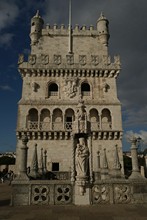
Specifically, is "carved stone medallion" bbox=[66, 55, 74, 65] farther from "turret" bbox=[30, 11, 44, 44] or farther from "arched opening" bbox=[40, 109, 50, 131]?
"arched opening" bbox=[40, 109, 50, 131]

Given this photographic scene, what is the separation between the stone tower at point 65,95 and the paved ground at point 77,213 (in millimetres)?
14212

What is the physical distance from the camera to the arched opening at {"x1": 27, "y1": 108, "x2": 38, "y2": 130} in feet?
79.9

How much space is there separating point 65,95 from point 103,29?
11.5 meters

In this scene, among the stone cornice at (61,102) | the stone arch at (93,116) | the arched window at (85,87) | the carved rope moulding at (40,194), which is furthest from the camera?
the arched window at (85,87)

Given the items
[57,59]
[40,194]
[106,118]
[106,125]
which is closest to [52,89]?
[57,59]

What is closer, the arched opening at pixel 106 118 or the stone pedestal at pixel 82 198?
the stone pedestal at pixel 82 198

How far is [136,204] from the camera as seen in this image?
8992mm

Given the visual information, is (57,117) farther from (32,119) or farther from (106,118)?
(106,118)

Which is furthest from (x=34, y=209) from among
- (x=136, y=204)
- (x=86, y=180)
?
(x=136, y=204)

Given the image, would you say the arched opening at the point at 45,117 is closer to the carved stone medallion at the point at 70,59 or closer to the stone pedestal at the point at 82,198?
the carved stone medallion at the point at 70,59

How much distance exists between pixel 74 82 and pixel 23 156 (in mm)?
16791

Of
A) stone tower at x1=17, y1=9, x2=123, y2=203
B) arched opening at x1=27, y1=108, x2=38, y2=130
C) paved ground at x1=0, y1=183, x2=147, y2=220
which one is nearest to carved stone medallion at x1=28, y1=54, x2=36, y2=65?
stone tower at x1=17, y1=9, x2=123, y2=203

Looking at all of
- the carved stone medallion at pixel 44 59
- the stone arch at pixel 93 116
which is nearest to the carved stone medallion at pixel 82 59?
the carved stone medallion at pixel 44 59

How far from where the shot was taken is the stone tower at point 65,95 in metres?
24.0
